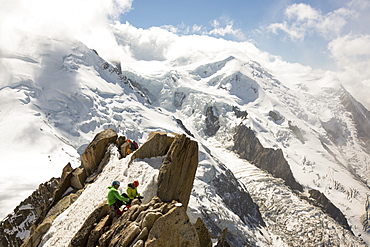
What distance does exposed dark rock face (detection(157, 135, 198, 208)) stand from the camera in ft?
53.5

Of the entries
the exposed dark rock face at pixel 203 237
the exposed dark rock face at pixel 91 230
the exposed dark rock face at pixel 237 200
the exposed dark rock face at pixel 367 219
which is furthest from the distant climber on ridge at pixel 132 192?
the exposed dark rock face at pixel 367 219

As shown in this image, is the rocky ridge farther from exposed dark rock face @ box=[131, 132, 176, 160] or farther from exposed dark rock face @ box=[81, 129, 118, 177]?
exposed dark rock face @ box=[81, 129, 118, 177]

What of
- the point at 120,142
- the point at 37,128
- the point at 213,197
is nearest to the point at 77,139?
the point at 37,128

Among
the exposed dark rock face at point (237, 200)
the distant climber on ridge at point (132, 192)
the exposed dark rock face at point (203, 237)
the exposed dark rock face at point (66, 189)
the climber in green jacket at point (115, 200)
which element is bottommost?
the exposed dark rock face at point (237, 200)

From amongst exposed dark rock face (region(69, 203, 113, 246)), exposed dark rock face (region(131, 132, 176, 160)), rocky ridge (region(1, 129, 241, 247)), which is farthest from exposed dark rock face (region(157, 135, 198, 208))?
exposed dark rock face (region(69, 203, 113, 246))

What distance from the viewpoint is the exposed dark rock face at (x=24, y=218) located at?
135ft

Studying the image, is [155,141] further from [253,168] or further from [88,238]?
[253,168]

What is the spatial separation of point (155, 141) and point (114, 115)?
13530 centimetres

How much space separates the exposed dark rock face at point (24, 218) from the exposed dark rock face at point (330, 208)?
158116mm

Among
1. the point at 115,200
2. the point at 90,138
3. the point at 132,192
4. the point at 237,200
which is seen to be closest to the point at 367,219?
the point at 237,200

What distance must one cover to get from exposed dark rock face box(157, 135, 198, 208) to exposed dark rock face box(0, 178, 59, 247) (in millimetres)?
30661

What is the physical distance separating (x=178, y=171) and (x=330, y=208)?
178 m

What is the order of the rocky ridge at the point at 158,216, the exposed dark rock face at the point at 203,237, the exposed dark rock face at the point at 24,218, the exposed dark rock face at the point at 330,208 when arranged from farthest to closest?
the exposed dark rock face at the point at 330,208 < the exposed dark rock face at the point at 24,218 < the exposed dark rock face at the point at 203,237 < the rocky ridge at the point at 158,216

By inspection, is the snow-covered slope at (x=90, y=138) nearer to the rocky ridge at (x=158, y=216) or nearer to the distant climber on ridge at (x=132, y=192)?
the rocky ridge at (x=158, y=216)
